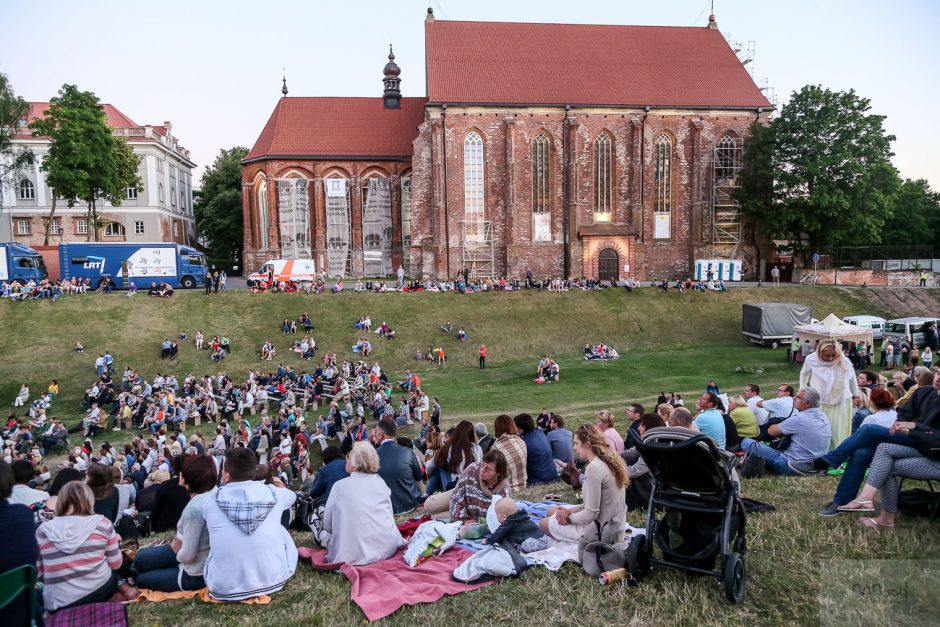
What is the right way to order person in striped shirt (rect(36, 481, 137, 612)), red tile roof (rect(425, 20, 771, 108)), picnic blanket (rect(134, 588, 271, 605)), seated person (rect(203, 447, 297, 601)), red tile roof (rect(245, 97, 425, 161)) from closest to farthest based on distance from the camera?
person in striped shirt (rect(36, 481, 137, 612))
seated person (rect(203, 447, 297, 601))
picnic blanket (rect(134, 588, 271, 605))
red tile roof (rect(425, 20, 771, 108))
red tile roof (rect(245, 97, 425, 161))

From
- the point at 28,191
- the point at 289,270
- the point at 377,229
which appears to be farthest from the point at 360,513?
the point at 28,191

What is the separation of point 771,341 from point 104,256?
36.9m

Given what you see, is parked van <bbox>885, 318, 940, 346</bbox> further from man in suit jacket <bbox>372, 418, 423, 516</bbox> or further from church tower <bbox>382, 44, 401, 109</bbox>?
church tower <bbox>382, 44, 401, 109</bbox>

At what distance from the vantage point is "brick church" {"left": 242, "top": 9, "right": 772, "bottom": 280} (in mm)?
41875

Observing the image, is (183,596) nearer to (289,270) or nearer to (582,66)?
(289,270)

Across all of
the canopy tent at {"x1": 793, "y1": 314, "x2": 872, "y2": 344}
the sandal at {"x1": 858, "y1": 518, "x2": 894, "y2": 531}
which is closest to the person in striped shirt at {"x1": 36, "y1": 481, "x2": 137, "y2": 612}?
the sandal at {"x1": 858, "y1": 518, "x2": 894, "y2": 531}

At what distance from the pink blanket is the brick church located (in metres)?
36.6

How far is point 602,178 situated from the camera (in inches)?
1690

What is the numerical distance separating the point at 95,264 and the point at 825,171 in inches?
1786

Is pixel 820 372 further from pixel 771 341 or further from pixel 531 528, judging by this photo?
pixel 771 341

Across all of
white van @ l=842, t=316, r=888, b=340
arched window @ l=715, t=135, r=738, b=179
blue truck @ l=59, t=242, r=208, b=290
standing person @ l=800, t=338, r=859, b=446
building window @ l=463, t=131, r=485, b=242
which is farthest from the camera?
arched window @ l=715, t=135, r=738, b=179

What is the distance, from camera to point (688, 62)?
150ft

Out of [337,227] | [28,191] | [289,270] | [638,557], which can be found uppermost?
[28,191]

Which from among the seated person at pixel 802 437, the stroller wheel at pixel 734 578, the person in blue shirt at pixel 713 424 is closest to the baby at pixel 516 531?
the stroller wheel at pixel 734 578
